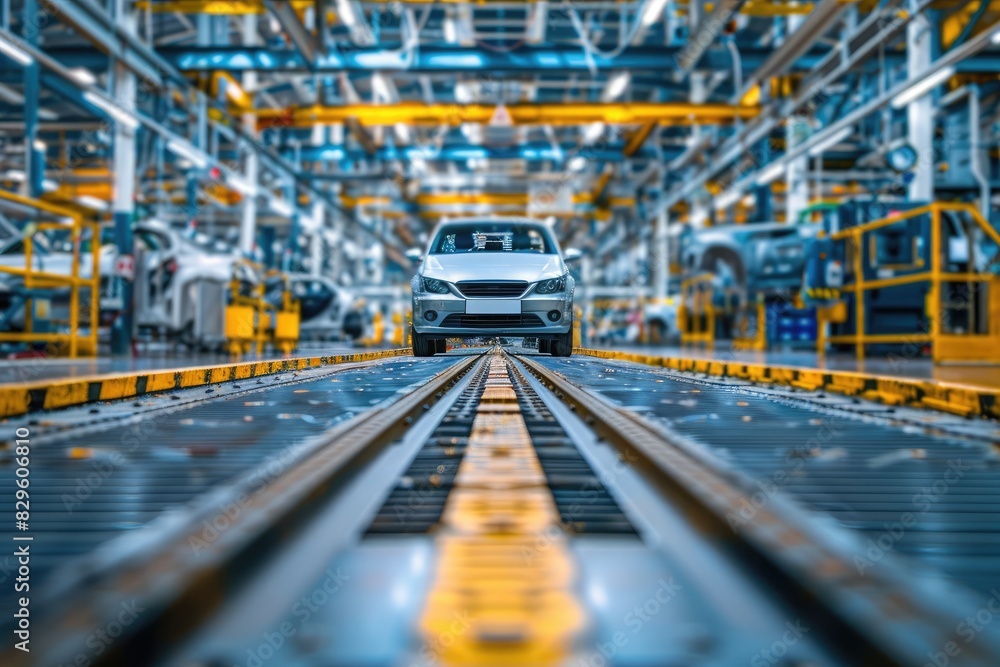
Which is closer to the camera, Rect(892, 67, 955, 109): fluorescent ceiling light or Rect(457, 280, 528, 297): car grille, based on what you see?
Rect(457, 280, 528, 297): car grille

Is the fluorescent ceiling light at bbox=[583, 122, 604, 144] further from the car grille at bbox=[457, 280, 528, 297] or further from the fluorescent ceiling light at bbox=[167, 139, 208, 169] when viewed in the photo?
the car grille at bbox=[457, 280, 528, 297]

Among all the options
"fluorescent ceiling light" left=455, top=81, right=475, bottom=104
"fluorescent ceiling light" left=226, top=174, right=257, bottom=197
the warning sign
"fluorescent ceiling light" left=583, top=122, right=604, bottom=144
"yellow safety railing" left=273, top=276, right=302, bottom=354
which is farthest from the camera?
"fluorescent ceiling light" left=583, top=122, right=604, bottom=144

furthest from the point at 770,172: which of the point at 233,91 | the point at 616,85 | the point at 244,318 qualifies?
the point at 233,91

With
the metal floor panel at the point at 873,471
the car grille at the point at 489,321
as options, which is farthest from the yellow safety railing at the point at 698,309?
the metal floor panel at the point at 873,471

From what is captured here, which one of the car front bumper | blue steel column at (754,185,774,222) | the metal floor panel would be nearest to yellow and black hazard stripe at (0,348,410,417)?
the car front bumper

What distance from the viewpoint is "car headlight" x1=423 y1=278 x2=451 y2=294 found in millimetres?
6855

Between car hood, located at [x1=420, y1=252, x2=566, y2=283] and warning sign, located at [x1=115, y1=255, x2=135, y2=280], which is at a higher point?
warning sign, located at [x1=115, y1=255, x2=135, y2=280]

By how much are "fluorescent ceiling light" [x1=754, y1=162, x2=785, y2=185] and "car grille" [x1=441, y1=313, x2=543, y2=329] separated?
9.04m

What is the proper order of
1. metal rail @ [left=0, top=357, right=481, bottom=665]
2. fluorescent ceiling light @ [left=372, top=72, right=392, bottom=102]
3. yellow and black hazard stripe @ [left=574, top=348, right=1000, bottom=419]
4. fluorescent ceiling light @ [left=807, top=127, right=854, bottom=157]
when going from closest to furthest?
metal rail @ [left=0, top=357, right=481, bottom=665] → yellow and black hazard stripe @ [left=574, top=348, right=1000, bottom=419] → fluorescent ceiling light @ [left=807, top=127, right=854, bottom=157] → fluorescent ceiling light @ [left=372, top=72, right=392, bottom=102]

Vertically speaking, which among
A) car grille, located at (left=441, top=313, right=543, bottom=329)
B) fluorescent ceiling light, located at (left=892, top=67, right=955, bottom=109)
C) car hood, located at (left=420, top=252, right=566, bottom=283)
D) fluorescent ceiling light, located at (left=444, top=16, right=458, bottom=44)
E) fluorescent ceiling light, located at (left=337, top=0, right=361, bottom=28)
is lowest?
car grille, located at (left=441, top=313, right=543, bottom=329)

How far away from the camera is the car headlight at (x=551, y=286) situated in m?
6.87

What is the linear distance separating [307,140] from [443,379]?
58.1 ft

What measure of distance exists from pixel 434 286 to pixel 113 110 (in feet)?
22.1

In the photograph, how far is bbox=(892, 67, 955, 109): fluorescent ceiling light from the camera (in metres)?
9.53
